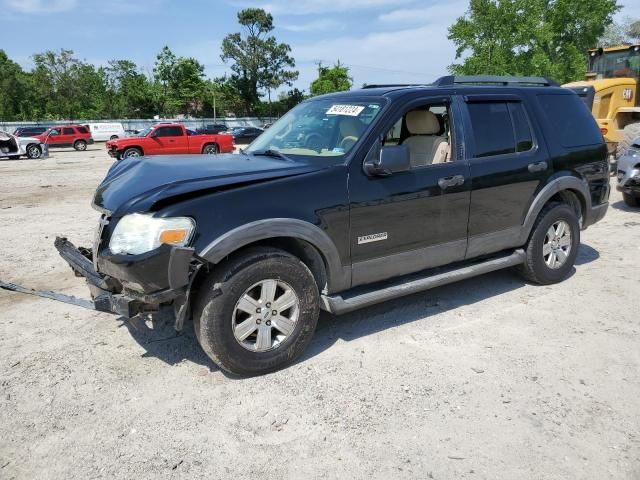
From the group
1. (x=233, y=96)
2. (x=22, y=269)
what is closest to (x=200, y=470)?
(x=22, y=269)

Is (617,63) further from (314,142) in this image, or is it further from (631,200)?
(314,142)

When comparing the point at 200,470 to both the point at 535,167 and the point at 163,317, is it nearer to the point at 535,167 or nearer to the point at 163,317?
the point at 163,317

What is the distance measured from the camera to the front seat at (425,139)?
4559mm

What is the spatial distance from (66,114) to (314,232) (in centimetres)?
6377

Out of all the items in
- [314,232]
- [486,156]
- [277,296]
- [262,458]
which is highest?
[486,156]

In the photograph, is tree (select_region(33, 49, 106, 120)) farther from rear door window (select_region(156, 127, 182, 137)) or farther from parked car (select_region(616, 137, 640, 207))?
parked car (select_region(616, 137, 640, 207))

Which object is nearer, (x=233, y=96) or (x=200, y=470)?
(x=200, y=470)

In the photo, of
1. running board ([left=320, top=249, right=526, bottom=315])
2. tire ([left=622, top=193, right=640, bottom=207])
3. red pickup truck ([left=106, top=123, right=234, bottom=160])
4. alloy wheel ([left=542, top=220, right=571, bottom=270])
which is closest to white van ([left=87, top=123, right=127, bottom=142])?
red pickup truck ([left=106, top=123, right=234, bottom=160])

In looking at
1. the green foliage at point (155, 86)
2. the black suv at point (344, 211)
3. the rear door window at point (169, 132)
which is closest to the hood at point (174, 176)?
the black suv at point (344, 211)

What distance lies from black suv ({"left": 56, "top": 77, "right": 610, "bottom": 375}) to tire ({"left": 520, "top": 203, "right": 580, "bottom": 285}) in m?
0.02

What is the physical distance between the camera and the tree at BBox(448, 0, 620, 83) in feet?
95.9

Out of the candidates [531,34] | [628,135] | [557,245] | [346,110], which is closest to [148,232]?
[346,110]

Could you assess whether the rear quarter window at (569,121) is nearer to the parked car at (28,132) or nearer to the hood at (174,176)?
the hood at (174,176)

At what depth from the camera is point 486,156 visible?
15.0 feet
